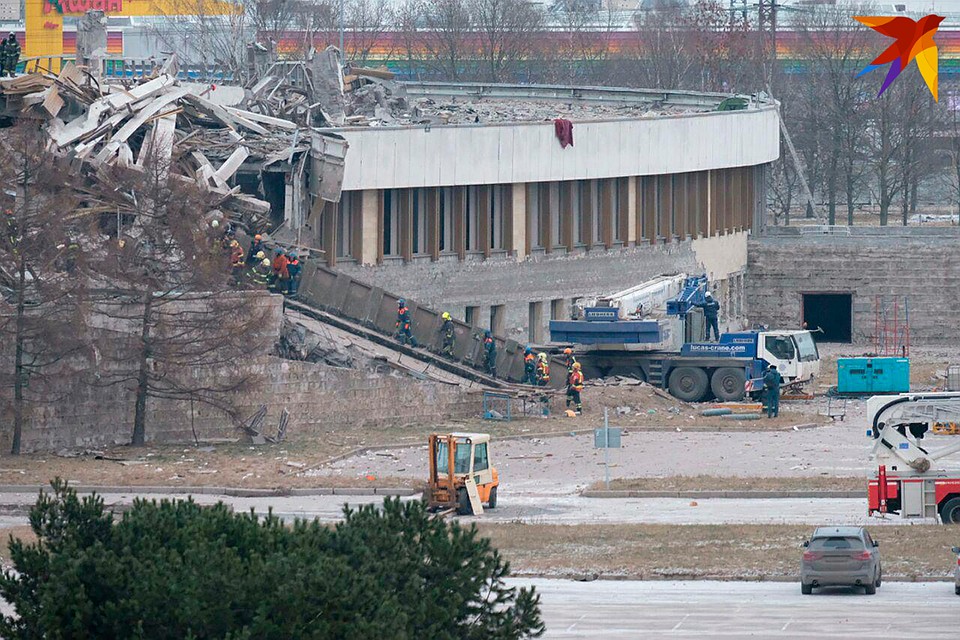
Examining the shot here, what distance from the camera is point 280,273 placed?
163ft

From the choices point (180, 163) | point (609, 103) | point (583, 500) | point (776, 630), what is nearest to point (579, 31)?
point (609, 103)

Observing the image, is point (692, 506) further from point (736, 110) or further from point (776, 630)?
point (736, 110)

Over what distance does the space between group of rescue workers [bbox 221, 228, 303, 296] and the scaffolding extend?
28147mm

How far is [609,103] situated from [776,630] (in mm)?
65311

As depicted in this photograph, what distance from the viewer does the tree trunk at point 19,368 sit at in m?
41.0

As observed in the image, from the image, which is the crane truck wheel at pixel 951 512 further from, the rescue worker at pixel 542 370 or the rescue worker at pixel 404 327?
the rescue worker at pixel 404 327

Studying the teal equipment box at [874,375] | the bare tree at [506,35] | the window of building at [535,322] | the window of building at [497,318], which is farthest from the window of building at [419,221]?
the bare tree at [506,35]

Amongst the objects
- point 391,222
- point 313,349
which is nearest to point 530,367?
point 313,349

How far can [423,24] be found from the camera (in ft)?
522

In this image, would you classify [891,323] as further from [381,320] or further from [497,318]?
[381,320]

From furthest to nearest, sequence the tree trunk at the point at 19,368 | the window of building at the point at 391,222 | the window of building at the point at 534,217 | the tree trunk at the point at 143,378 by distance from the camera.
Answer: the window of building at the point at 534,217, the window of building at the point at 391,222, the tree trunk at the point at 143,378, the tree trunk at the point at 19,368

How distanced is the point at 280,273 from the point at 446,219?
12757mm

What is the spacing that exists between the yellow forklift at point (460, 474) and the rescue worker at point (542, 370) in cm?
1464

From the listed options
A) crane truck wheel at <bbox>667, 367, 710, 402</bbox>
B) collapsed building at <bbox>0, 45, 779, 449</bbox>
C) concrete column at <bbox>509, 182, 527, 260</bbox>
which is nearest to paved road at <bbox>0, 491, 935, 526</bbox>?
collapsed building at <bbox>0, 45, 779, 449</bbox>
